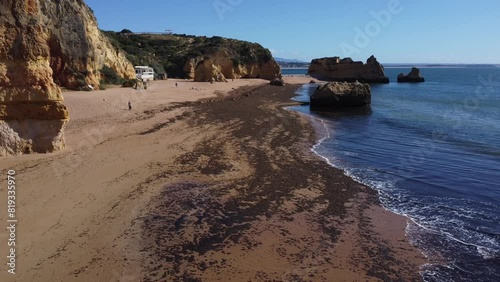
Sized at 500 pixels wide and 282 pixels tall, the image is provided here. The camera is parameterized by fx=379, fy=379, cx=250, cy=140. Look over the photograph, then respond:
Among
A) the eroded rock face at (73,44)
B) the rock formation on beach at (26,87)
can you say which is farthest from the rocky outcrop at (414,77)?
the rock formation on beach at (26,87)

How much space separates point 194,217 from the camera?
978cm

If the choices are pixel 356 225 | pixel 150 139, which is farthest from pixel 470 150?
pixel 150 139

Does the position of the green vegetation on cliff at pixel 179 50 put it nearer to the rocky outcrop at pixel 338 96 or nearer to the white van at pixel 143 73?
the white van at pixel 143 73

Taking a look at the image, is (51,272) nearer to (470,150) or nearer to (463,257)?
(463,257)

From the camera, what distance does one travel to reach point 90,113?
22859 mm

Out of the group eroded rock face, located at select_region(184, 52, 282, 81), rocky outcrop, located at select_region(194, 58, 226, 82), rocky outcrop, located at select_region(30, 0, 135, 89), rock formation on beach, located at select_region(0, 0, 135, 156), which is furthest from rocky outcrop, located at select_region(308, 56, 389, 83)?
rock formation on beach, located at select_region(0, 0, 135, 156)

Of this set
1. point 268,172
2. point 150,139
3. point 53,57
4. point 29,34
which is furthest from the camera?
point 53,57

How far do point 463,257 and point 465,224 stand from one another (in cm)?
210

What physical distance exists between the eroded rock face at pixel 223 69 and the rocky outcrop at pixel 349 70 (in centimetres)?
2478

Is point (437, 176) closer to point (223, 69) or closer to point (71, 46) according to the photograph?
point (71, 46)

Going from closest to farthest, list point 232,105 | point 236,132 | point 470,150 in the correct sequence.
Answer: point 470,150 → point 236,132 → point 232,105

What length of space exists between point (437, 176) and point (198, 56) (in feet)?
203

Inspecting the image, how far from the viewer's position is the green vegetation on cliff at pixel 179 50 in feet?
228

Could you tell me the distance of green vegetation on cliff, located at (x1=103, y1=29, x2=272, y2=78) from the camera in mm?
69500
